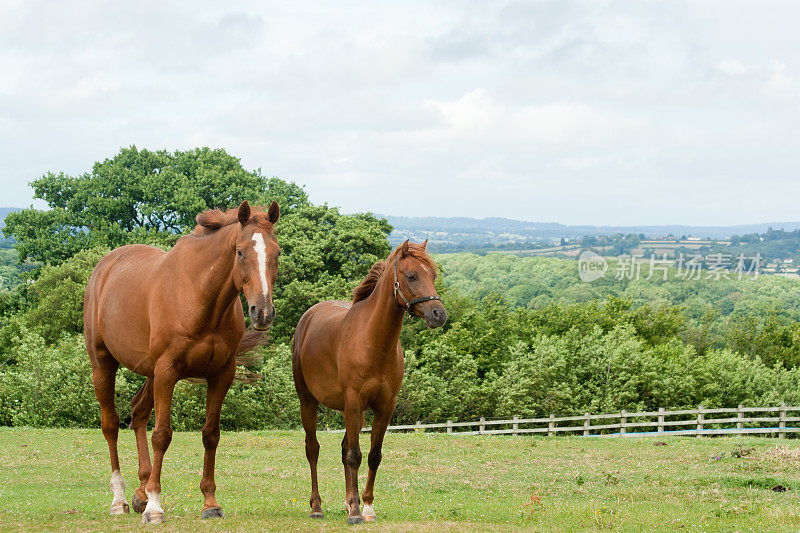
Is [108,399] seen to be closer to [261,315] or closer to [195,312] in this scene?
[195,312]

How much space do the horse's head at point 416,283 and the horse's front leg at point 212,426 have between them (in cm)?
220

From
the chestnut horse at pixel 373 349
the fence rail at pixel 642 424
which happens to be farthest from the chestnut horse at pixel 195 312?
the fence rail at pixel 642 424

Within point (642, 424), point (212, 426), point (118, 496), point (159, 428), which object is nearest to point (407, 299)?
point (212, 426)

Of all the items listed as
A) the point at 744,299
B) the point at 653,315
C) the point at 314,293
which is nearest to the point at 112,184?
the point at 314,293

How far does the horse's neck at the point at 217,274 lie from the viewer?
7891mm

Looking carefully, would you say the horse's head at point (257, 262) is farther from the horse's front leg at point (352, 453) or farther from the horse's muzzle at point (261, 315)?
the horse's front leg at point (352, 453)

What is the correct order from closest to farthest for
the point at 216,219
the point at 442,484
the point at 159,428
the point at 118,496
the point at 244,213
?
the point at 244,213 → the point at 159,428 → the point at 216,219 → the point at 118,496 → the point at 442,484

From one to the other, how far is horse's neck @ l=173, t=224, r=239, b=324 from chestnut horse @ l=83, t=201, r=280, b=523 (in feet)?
0.04

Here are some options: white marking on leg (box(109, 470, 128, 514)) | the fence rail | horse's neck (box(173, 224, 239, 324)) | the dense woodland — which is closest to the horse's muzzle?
horse's neck (box(173, 224, 239, 324))

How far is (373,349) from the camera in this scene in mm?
8773

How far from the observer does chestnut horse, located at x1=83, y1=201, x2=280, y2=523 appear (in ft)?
25.0

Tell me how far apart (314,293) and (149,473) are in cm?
2874

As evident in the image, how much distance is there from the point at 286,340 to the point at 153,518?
106 feet

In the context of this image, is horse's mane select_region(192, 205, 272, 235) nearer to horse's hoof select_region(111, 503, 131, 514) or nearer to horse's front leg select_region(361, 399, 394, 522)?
horse's front leg select_region(361, 399, 394, 522)
